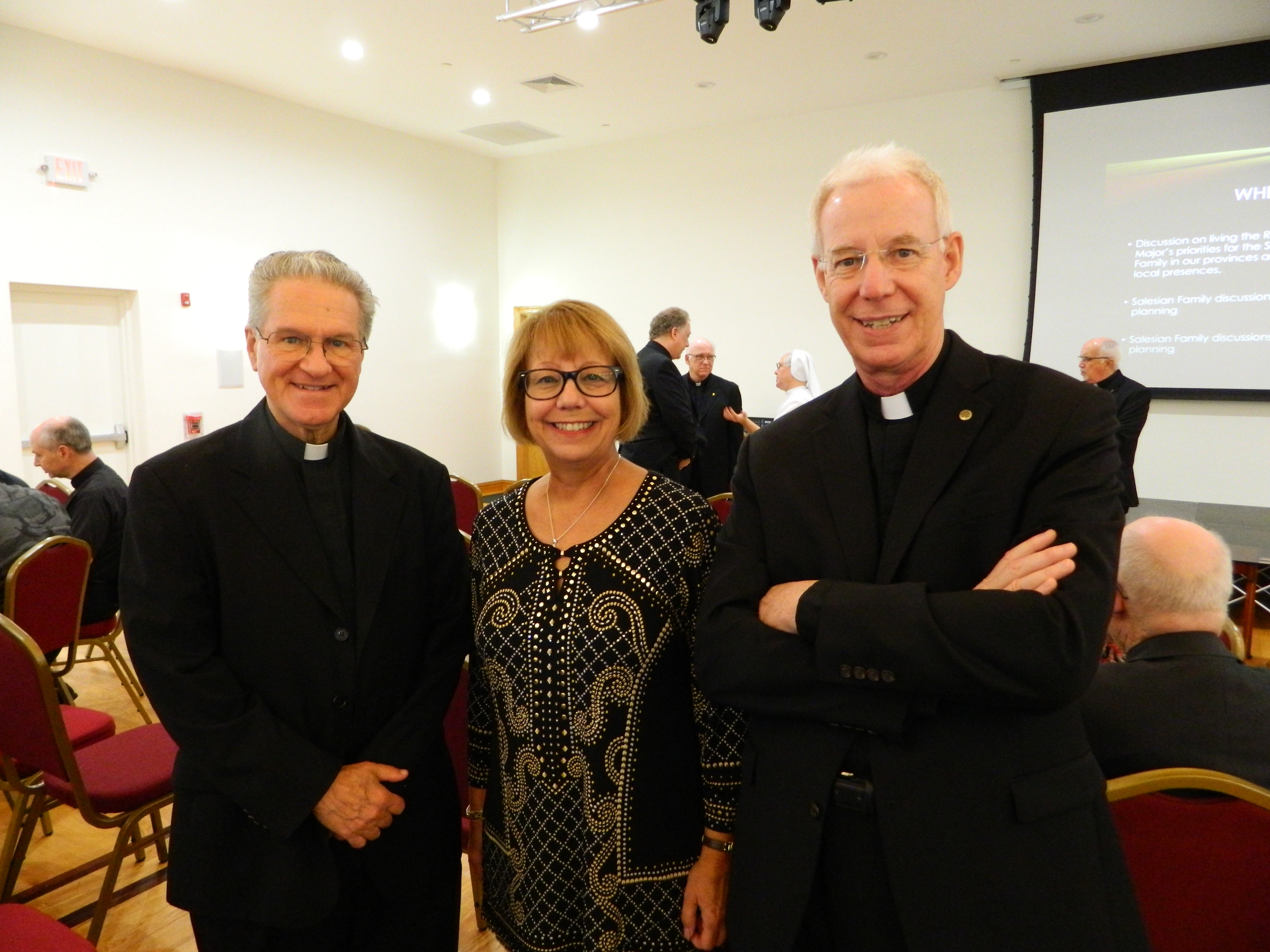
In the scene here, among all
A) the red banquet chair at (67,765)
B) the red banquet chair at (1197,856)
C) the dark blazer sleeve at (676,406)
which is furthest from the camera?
the dark blazer sleeve at (676,406)

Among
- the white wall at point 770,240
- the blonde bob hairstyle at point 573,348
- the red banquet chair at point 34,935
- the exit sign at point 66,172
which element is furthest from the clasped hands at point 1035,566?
the exit sign at point 66,172

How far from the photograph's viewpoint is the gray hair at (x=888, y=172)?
123cm

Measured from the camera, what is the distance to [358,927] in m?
1.53

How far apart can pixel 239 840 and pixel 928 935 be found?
3.71 feet

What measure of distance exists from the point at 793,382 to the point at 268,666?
601 centimetres

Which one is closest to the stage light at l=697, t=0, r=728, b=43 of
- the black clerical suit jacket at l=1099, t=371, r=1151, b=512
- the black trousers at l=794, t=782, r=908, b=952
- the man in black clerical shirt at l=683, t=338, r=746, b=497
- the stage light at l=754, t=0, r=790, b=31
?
the stage light at l=754, t=0, r=790, b=31

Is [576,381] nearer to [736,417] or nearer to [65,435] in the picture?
[65,435]

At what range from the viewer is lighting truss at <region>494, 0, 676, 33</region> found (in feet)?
17.2

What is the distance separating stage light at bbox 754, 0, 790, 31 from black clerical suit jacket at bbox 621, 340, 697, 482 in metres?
2.23

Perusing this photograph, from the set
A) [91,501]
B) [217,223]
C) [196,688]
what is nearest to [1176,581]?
[196,688]

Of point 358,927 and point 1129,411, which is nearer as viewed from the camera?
point 358,927

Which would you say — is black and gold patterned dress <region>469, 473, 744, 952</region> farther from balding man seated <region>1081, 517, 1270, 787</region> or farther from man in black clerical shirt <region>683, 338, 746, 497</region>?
man in black clerical shirt <region>683, 338, 746, 497</region>

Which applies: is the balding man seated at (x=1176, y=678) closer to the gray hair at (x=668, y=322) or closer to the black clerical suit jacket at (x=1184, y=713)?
the black clerical suit jacket at (x=1184, y=713)

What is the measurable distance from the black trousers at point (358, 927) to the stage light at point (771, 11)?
474 cm
